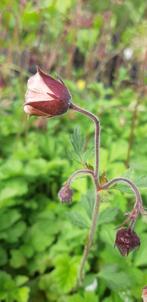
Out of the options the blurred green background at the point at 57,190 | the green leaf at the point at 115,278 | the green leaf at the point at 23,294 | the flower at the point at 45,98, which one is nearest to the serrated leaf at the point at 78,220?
the blurred green background at the point at 57,190

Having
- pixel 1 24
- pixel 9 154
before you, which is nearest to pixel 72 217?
pixel 9 154

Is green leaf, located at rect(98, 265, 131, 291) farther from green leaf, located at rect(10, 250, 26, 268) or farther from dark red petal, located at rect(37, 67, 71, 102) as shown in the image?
dark red petal, located at rect(37, 67, 71, 102)

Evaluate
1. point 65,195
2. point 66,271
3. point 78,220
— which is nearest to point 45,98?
point 65,195

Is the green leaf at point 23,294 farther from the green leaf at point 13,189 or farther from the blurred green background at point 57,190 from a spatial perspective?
the green leaf at point 13,189

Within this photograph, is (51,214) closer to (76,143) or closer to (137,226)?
(137,226)

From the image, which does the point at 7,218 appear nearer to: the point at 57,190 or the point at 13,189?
the point at 13,189

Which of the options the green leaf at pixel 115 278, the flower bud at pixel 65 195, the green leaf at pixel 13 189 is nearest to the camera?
the flower bud at pixel 65 195
